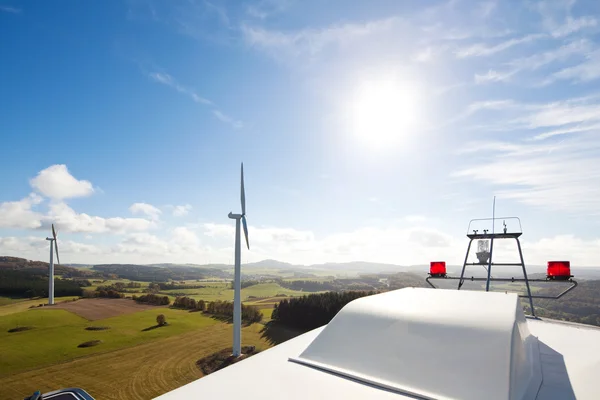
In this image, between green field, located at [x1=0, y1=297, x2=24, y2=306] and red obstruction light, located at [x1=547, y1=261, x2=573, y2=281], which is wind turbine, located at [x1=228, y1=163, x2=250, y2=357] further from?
green field, located at [x1=0, y1=297, x2=24, y2=306]

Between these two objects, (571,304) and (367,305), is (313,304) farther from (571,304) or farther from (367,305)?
(571,304)

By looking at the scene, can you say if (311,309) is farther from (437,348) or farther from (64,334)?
(437,348)

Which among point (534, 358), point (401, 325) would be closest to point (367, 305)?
point (401, 325)

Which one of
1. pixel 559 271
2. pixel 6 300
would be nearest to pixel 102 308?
pixel 6 300

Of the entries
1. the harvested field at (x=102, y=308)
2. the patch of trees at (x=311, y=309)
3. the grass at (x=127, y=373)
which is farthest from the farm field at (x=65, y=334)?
the patch of trees at (x=311, y=309)

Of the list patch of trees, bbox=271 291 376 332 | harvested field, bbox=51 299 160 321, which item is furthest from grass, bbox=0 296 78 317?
patch of trees, bbox=271 291 376 332
